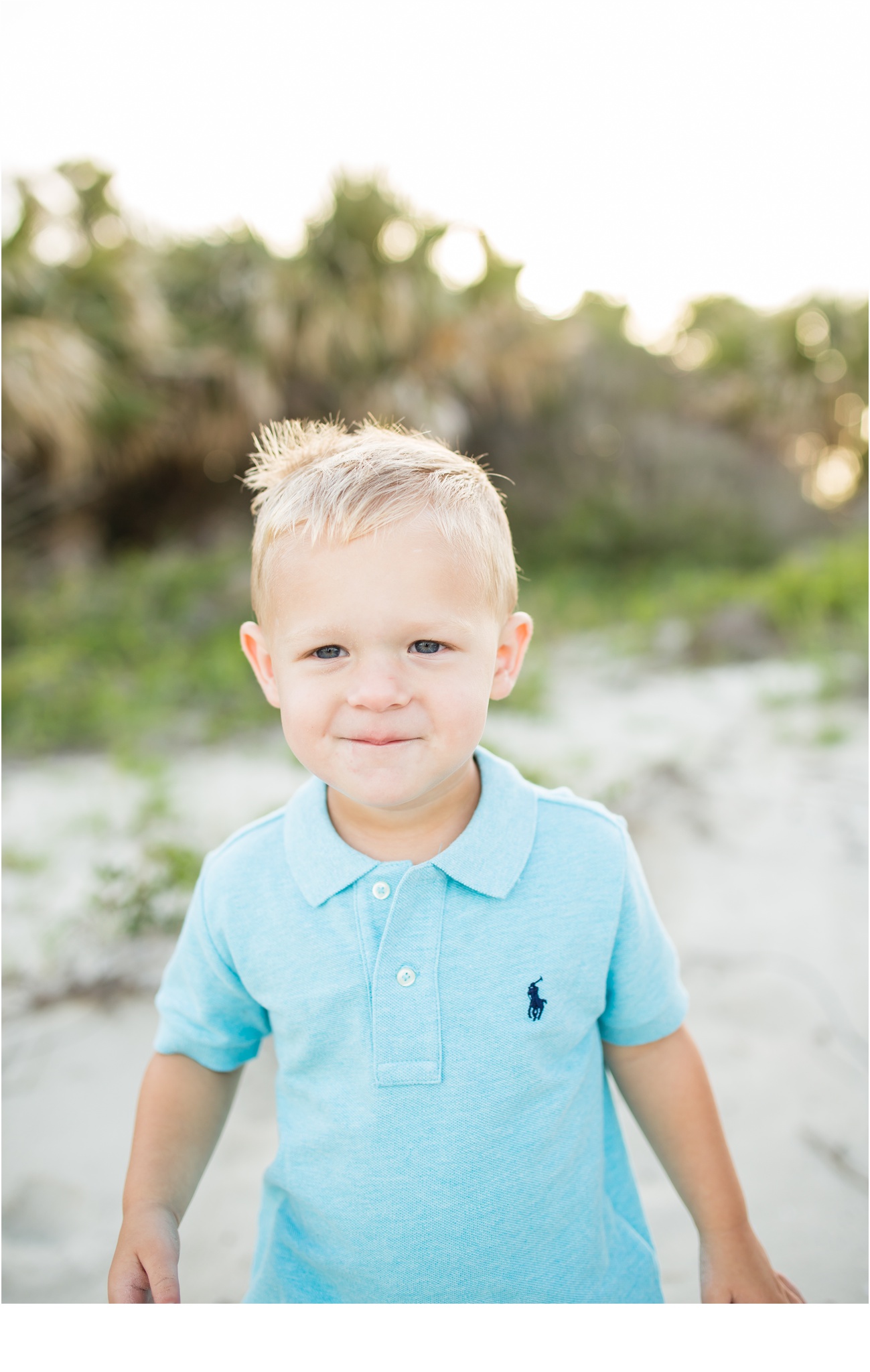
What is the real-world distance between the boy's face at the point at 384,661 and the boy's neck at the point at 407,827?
0.08 meters

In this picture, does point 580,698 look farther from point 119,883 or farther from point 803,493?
point 803,493

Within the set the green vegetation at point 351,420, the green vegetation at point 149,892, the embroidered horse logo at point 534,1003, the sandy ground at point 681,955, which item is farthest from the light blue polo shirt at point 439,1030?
the green vegetation at point 351,420

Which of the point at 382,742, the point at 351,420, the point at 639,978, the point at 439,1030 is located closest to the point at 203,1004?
the point at 439,1030

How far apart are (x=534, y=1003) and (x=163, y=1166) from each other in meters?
0.49

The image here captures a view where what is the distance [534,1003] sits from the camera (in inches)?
36.1

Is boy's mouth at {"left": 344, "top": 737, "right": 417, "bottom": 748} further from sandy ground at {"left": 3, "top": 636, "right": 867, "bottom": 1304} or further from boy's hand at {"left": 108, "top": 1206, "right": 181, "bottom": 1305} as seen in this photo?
sandy ground at {"left": 3, "top": 636, "right": 867, "bottom": 1304}

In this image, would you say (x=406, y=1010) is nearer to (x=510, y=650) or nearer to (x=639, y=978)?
(x=639, y=978)

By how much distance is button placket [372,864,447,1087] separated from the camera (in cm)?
89

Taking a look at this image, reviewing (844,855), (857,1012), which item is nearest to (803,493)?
(844,855)

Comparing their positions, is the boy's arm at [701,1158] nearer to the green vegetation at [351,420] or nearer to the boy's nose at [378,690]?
the boy's nose at [378,690]

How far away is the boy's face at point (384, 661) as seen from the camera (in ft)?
2.83

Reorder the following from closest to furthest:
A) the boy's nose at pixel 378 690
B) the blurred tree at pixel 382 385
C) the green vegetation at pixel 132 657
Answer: the boy's nose at pixel 378 690 < the green vegetation at pixel 132 657 < the blurred tree at pixel 382 385

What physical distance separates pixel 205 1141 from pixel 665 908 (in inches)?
60.7

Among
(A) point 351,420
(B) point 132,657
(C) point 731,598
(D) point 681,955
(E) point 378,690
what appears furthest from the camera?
(A) point 351,420
